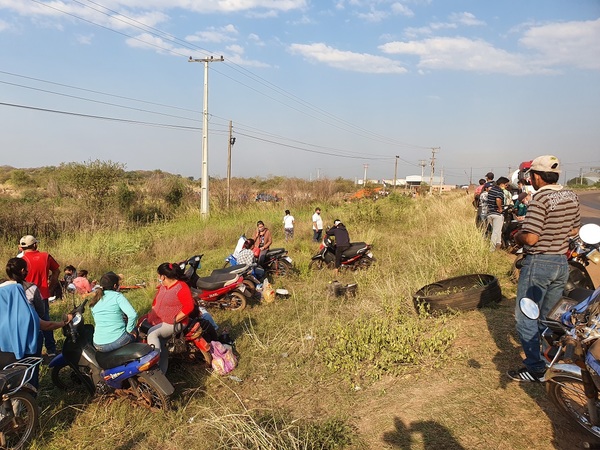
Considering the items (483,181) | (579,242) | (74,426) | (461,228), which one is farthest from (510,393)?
(483,181)

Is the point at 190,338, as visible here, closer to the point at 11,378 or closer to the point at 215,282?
the point at 11,378

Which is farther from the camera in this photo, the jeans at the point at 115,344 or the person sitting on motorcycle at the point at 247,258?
the person sitting on motorcycle at the point at 247,258

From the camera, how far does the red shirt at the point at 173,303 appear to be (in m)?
4.63

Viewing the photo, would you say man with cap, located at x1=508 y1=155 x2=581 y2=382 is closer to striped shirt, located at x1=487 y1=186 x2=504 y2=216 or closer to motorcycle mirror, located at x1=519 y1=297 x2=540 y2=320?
motorcycle mirror, located at x1=519 y1=297 x2=540 y2=320

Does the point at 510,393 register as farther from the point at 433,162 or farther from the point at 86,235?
the point at 433,162

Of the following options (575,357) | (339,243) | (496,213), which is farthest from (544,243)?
(339,243)

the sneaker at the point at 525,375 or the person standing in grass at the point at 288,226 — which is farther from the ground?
the sneaker at the point at 525,375

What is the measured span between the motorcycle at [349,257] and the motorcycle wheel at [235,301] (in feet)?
10.8

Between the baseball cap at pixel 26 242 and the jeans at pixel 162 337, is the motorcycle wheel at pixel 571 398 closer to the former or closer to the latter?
the jeans at pixel 162 337

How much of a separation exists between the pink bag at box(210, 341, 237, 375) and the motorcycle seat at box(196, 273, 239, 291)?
2.38 metres

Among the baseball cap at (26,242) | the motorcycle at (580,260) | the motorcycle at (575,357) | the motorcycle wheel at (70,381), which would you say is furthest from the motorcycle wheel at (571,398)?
the baseball cap at (26,242)

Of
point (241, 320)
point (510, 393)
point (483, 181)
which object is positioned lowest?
point (241, 320)

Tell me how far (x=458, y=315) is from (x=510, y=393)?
192cm

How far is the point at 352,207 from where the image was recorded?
1720 cm
